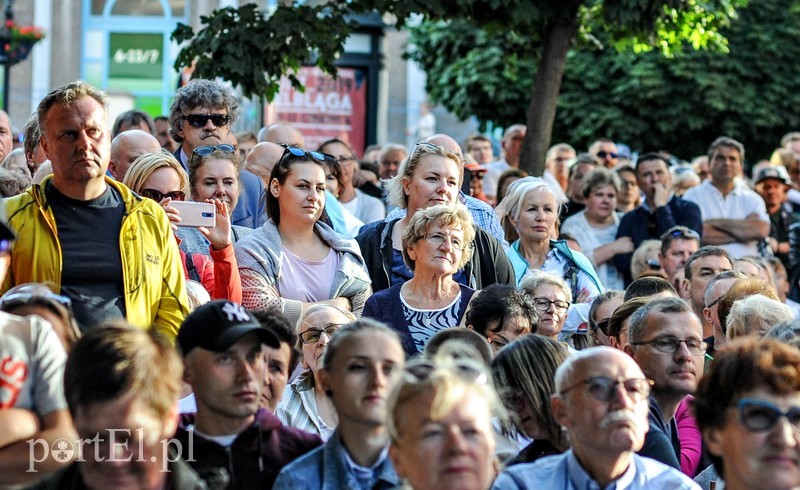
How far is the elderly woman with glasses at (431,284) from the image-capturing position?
24.7 ft

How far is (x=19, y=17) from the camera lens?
116ft

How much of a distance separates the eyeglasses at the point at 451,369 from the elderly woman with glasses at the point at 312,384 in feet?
6.05

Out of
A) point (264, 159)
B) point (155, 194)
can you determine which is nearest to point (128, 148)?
point (155, 194)

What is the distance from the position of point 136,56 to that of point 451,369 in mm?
34860

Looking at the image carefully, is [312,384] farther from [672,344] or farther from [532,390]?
[672,344]

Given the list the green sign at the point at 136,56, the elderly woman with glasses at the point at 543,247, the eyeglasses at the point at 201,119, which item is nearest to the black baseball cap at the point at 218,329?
the eyeglasses at the point at 201,119

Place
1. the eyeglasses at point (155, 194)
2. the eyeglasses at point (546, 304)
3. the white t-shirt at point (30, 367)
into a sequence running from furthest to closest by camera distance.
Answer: the eyeglasses at point (546, 304) → the eyeglasses at point (155, 194) → the white t-shirt at point (30, 367)

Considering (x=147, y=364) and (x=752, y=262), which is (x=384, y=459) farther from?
(x=752, y=262)

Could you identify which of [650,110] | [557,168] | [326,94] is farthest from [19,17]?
[557,168]

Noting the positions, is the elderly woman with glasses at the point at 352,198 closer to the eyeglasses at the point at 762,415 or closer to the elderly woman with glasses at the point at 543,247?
the elderly woman with glasses at the point at 543,247

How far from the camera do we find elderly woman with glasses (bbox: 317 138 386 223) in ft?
39.1

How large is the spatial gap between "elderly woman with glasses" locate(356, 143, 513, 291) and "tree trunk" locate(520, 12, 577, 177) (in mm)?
4420

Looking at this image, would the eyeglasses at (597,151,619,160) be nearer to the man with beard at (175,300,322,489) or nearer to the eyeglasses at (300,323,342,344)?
the eyeglasses at (300,323,342,344)

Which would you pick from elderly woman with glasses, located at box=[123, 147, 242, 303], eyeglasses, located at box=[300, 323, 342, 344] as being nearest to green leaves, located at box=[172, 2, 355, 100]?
elderly woman with glasses, located at box=[123, 147, 242, 303]
